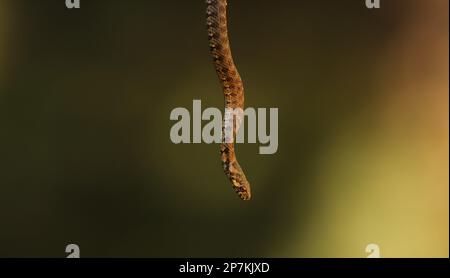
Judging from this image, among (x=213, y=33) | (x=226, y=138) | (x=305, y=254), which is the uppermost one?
(x=213, y=33)

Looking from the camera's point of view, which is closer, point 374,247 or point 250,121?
point 250,121

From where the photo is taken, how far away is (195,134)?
116 cm

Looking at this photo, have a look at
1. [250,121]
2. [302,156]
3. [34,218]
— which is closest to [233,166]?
[250,121]

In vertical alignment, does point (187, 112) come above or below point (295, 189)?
above

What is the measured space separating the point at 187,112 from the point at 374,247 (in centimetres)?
50

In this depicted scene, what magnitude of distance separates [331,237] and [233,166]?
1.74 ft

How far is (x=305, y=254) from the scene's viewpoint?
1230mm

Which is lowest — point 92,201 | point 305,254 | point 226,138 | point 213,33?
point 305,254

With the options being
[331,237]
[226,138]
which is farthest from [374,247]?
[226,138]

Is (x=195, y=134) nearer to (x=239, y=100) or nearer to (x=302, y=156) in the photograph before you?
(x=302, y=156)

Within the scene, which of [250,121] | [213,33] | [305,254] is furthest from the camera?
[305,254]

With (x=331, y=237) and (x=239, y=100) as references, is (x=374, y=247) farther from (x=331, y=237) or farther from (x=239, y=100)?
(x=239, y=100)
